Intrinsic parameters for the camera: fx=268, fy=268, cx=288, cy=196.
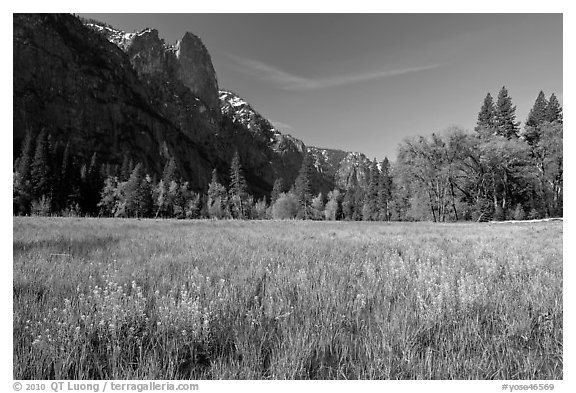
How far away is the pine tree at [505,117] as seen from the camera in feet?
161

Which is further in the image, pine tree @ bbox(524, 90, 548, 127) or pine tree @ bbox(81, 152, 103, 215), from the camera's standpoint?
pine tree @ bbox(81, 152, 103, 215)

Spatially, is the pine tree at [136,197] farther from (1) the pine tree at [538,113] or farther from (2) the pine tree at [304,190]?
(1) the pine tree at [538,113]

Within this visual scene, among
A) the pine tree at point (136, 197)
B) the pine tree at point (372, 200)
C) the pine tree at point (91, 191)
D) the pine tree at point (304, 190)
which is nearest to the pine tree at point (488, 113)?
the pine tree at point (372, 200)

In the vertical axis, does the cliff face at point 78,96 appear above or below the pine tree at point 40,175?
above

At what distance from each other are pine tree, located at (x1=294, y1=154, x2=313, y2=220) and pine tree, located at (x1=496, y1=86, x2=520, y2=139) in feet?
141

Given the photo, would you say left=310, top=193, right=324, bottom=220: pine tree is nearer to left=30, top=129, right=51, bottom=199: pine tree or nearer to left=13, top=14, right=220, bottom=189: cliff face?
left=30, top=129, right=51, bottom=199: pine tree

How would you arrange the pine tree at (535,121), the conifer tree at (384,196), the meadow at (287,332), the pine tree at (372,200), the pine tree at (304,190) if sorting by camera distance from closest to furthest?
the meadow at (287,332)
the pine tree at (535,121)
the conifer tree at (384,196)
the pine tree at (372,200)
the pine tree at (304,190)

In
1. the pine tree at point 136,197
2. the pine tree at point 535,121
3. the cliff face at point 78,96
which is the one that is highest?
the cliff face at point 78,96

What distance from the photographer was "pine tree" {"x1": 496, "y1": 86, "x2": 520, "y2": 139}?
161ft

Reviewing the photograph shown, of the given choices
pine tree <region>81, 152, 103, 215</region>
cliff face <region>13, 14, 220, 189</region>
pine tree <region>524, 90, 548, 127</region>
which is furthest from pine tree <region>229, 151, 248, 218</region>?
cliff face <region>13, 14, 220, 189</region>

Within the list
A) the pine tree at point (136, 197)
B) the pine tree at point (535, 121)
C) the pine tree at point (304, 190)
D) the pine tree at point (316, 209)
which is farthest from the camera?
the pine tree at point (316, 209)

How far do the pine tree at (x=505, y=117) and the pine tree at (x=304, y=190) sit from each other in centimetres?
4283

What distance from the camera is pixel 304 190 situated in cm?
7850
